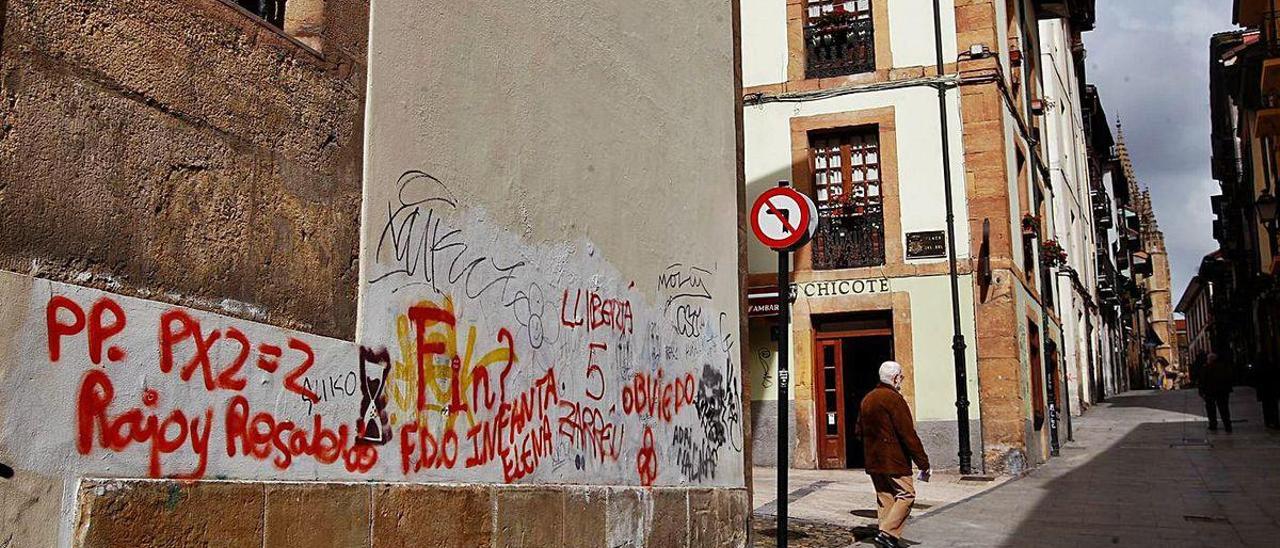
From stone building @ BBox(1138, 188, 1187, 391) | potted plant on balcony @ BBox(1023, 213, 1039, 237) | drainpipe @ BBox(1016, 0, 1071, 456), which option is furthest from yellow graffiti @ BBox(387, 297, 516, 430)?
stone building @ BBox(1138, 188, 1187, 391)

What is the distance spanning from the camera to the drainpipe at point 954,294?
590 inches

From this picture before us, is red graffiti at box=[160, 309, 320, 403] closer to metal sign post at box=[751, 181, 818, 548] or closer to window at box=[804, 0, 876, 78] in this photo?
metal sign post at box=[751, 181, 818, 548]

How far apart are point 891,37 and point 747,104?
2.18 m

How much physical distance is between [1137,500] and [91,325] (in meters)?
10.8

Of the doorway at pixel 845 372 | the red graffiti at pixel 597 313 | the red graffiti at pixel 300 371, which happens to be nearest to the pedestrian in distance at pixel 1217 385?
the doorway at pixel 845 372

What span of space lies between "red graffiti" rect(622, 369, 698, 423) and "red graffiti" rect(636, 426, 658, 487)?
15 centimetres

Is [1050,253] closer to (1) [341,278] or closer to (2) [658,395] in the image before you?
(2) [658,395]

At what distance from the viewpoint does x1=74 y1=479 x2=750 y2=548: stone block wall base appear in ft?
10.8

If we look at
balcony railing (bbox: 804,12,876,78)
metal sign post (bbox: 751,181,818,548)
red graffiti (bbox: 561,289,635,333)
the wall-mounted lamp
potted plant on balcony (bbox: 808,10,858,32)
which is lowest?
red graffiti (bbox: 561,289,635,333)

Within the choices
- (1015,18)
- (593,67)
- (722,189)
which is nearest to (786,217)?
(722,189)

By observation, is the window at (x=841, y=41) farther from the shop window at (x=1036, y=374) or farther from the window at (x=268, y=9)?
the window at (x=268, y=9)

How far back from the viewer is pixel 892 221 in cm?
1600

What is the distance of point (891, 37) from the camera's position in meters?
16.4

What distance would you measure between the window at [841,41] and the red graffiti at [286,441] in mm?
13177
